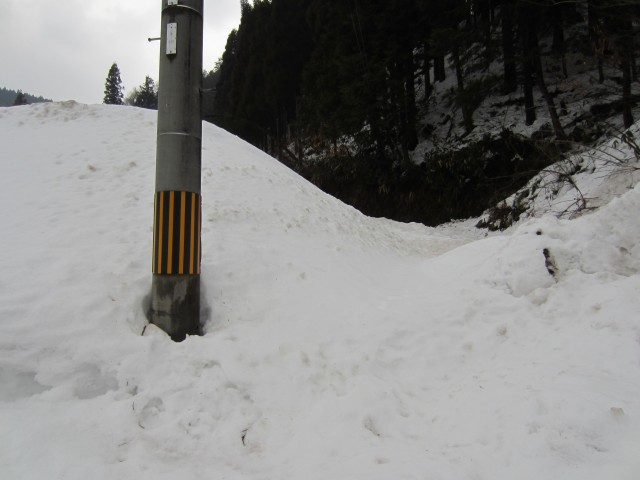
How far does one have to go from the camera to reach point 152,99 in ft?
179

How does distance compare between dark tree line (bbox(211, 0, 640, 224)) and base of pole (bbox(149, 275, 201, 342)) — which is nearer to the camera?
base of pole (bbox(149, 275, 201, 342))

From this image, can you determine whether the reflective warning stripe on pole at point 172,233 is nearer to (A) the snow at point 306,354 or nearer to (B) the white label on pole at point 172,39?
(A) the snow at point 306,354

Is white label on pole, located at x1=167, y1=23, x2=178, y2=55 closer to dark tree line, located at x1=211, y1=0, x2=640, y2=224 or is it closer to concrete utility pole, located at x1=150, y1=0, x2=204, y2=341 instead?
concrete utility pole, located at x1=150, y1=0, x2=204, y2=341

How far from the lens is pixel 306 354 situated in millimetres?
3486

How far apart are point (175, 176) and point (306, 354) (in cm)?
198

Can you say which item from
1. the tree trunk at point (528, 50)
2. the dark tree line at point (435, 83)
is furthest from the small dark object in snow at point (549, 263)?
the tree trunk at point (528, 50)

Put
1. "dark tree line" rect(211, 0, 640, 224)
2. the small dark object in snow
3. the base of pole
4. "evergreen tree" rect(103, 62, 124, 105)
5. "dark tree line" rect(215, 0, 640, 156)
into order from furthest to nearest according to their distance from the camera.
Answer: "evergreen tree" rect(103, 62, 124, 105) < "dark tree line" rect(211, 0, 640, 224) < "dark tree line" rect(215, 0, 640, 156) < the small dark object in snow < the base of pole

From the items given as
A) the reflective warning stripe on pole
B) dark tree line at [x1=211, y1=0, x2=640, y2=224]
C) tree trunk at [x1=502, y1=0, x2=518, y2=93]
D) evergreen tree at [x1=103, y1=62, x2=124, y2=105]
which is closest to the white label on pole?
the reflective warning stripe on pole

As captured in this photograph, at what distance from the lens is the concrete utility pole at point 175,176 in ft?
11.6

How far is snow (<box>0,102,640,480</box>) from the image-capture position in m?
2.37

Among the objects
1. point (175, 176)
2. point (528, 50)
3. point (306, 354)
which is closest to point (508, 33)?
point (528, 50)

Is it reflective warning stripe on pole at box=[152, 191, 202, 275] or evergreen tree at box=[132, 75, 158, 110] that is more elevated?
evergreen tree at box=[132, 75, 158, 110]

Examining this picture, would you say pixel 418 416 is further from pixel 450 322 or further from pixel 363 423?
pixel 450 322

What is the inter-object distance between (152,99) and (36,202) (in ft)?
185
